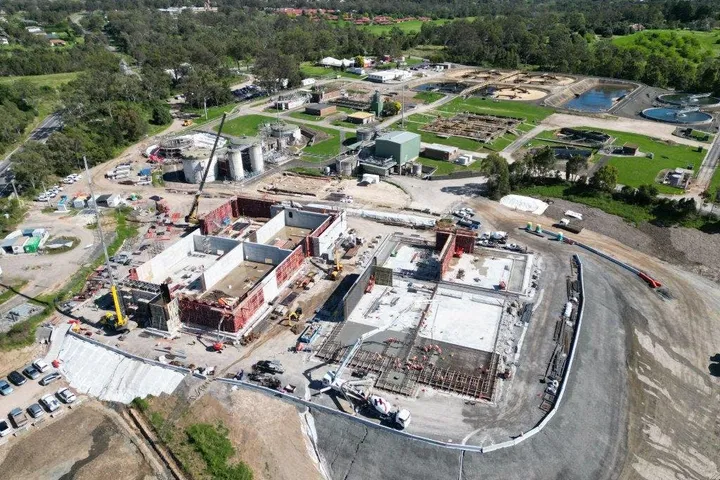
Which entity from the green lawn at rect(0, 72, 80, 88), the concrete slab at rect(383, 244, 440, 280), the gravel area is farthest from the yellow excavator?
the green lawn at rect(0, 72, 80, 88)

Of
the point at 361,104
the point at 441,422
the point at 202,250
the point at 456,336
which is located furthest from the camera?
the point at 361,104

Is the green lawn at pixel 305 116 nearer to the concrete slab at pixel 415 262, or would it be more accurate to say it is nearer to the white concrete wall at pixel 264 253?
the concrete slab at pixel 415 262

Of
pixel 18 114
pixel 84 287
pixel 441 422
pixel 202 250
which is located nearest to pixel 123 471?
pixel 441 422

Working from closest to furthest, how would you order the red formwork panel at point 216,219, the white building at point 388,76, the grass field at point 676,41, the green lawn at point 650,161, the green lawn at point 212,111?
the red formwork panel at point 216,219 < the green lawn at point 650,161 < the green lawn at point 212,111 < the white building at point 388,76 < the grass field at point 676,41

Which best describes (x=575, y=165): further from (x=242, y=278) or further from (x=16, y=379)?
(x=16, y=379)

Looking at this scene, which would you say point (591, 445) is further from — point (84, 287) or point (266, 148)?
point (266, 148)

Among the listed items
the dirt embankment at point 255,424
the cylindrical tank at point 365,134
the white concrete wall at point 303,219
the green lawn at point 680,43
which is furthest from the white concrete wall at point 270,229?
the green lawn at point 680,43
